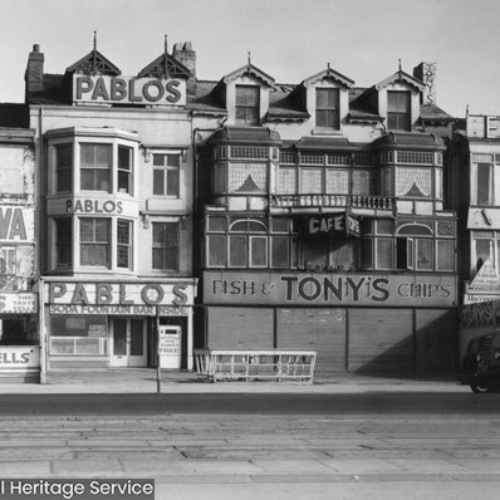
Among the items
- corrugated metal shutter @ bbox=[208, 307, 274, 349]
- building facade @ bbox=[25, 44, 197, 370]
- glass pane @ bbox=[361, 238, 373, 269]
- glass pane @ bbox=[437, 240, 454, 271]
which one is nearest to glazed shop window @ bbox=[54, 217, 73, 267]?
building facade @ bbox=[25, 44, 197, 370]

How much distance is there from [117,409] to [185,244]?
70.1ft

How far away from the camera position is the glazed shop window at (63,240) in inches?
1672

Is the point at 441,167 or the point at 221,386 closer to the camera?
the point at 221,386

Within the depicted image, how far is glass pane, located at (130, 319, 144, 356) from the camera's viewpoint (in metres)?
43.4

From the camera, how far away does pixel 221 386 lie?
114 feet

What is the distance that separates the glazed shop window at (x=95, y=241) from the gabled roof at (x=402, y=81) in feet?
40.3

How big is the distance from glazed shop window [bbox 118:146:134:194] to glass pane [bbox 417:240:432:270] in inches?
447

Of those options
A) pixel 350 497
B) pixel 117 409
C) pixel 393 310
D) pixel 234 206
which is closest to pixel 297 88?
pixel 234 206

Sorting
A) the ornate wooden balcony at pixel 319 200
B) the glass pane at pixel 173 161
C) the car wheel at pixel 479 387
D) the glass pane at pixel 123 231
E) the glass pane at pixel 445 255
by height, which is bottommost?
the car wheel at pixel 479 387

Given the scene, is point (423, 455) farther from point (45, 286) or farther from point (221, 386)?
point (45, 286)

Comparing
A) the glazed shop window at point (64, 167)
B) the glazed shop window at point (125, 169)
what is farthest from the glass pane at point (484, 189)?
the glazed shop window at point (64, 167)

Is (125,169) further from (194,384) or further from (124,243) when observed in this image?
(194,384)

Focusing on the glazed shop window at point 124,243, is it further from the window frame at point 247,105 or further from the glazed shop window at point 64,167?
the window frame at point 247,105

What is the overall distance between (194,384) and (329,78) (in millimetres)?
15511
